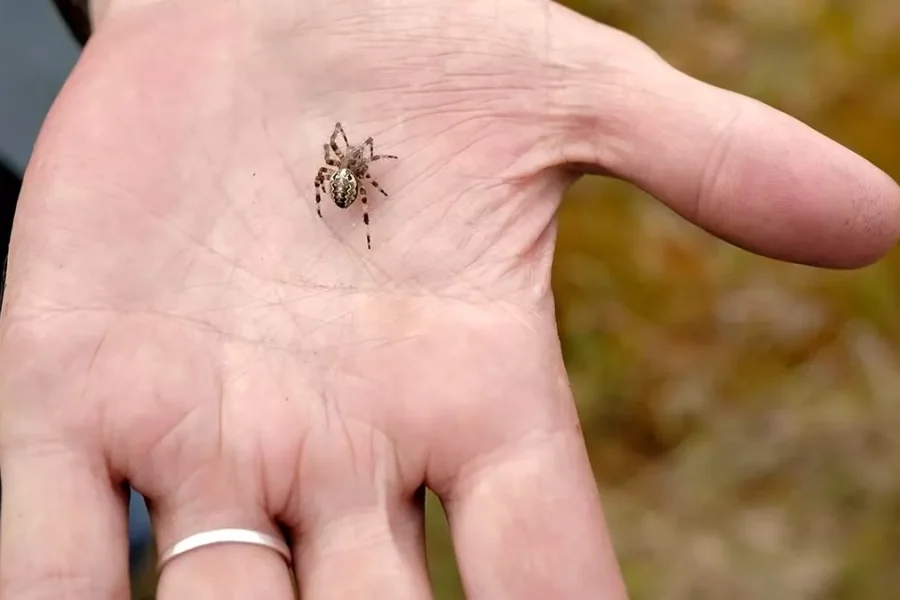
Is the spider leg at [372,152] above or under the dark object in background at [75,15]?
under

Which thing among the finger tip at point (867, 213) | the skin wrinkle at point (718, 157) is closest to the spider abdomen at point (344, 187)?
the skin wrinkle at point (718, 157)

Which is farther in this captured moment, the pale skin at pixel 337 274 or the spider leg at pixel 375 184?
the spider leg at pixel 375 184

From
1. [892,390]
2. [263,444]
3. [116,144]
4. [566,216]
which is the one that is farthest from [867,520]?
[116,144]

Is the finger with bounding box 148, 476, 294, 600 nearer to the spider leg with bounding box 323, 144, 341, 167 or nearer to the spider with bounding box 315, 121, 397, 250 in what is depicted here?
the spider with bounding box 315, 121, 397, 250

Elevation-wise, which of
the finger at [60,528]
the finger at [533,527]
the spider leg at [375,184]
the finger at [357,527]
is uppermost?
the spider leg at [375,184]

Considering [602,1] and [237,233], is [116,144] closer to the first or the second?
[237,233]

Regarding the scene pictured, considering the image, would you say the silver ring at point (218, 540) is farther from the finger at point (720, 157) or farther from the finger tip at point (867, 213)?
the finger tip at point (867, 213)

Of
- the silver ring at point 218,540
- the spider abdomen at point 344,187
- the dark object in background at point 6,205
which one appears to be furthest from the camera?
the dark object in background at point 6,205

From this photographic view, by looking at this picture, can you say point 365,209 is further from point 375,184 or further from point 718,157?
point 718,157
